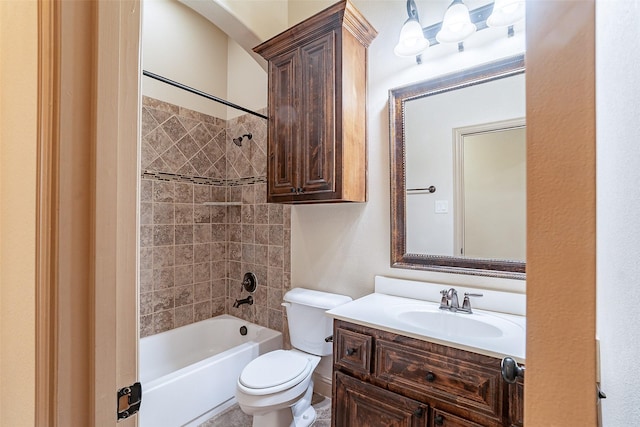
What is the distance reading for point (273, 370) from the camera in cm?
173

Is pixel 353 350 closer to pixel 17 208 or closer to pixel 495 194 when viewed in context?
pixel 495 194

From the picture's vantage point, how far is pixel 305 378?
173 cm

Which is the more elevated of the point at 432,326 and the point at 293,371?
the point at 432,326

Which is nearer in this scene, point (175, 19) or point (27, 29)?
point (27, 29)

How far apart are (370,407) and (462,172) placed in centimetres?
123

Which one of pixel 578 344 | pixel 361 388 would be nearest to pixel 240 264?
pixel 361 388

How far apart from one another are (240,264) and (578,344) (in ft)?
8.90

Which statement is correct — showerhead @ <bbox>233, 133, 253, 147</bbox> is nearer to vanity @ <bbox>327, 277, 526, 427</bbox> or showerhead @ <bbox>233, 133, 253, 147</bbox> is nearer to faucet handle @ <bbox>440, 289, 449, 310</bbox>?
vanity @ <bbox>327, 277, 526, 427</bbox>

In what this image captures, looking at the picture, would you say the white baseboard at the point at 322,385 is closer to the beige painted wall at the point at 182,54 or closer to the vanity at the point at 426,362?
the vanity at the point at 426,362

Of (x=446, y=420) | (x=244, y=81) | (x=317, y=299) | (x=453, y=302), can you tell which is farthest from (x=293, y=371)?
(x=244, y=81)

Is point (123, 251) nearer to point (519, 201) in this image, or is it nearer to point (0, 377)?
point (0, 377)

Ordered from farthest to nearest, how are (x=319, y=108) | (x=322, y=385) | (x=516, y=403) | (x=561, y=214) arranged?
(x=322, y=385)
(x=319, y=108)
(x=516, y=403)
(x=561, y=214)

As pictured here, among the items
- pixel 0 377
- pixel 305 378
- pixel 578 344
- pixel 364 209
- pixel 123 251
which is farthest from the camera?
pixel 364 209

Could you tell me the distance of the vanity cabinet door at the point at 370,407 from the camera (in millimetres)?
1268
